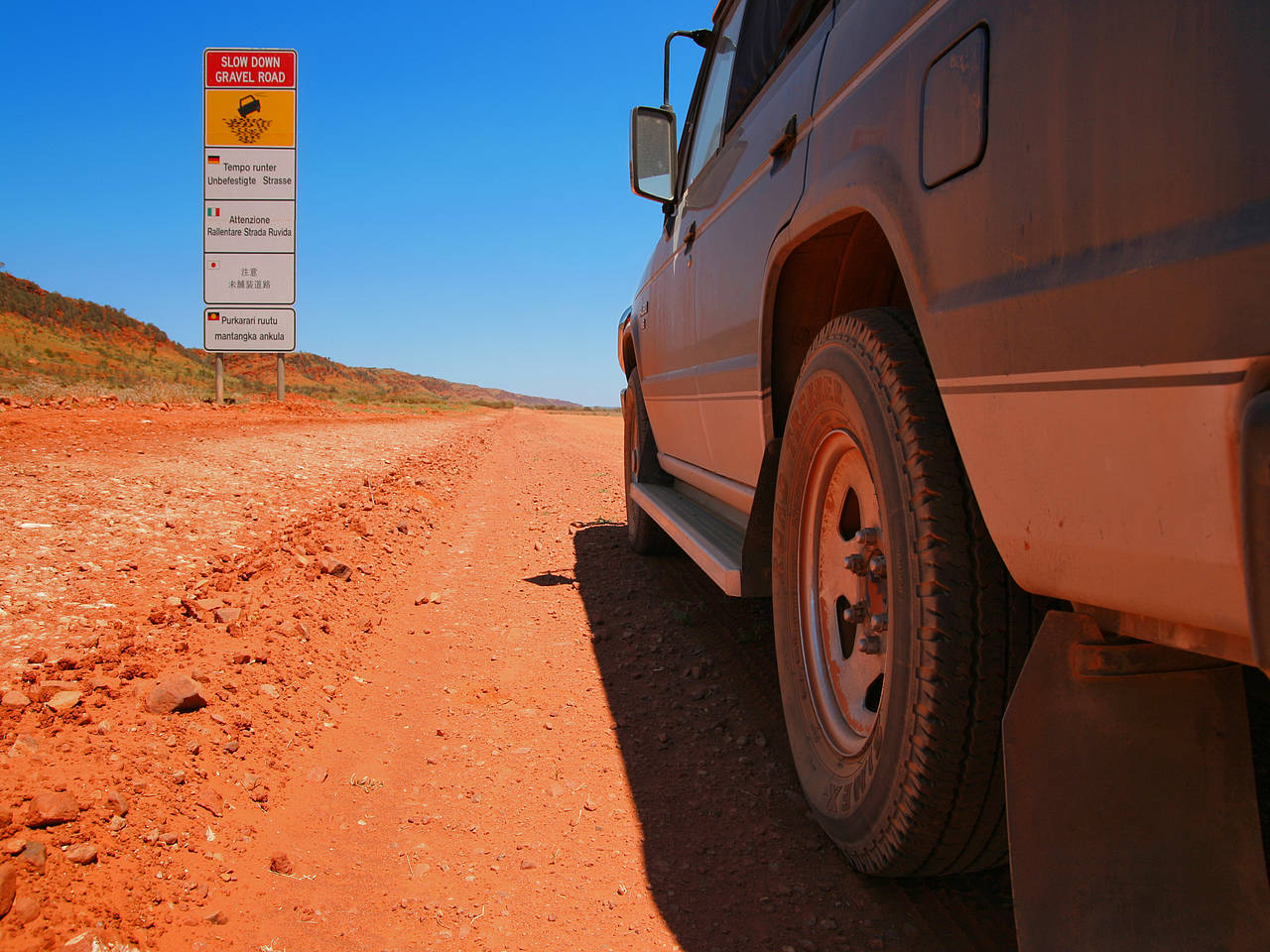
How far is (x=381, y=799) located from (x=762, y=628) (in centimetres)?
197

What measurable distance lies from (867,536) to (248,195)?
20704 mm

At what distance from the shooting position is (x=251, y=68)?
19.3m

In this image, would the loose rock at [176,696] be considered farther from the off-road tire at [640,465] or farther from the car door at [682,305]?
the off-road tire at [640,465]

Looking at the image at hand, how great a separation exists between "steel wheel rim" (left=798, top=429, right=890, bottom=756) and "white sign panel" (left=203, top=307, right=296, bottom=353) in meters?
19.3

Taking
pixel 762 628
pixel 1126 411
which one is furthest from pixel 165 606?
pixel 1126 411

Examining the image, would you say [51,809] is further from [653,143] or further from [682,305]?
[653,143]

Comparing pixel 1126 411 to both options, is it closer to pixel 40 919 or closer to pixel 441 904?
pixel 441 904

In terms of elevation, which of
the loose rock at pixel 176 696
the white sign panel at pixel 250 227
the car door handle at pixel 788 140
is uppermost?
the white sign panel at pixel 250 227

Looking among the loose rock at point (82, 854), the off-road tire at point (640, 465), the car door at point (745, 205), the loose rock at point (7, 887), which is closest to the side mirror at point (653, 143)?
the car door at point (745, 205)

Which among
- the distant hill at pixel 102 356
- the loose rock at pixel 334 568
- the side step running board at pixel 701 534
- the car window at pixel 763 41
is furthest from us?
the distant hill at pixel 102 356

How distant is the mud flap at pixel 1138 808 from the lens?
46.4 inches

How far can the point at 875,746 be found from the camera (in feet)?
5.47

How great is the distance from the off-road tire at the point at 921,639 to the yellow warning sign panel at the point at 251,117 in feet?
68.0

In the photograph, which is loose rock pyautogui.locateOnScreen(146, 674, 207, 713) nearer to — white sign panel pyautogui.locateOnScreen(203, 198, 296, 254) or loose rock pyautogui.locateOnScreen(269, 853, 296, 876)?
loose rock pyautogui.locateOnScreen(269, 853, 296, 876)
